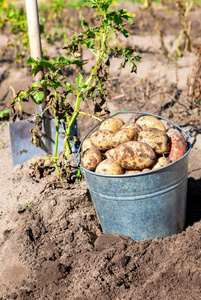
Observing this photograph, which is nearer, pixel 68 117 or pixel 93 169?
pixel 93 169

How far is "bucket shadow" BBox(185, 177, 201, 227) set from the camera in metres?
2.88

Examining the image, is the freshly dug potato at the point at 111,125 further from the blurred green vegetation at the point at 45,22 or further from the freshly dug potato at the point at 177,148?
the blurred green vegetation at the point at 45,22

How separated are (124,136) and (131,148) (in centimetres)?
16

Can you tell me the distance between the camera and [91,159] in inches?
95.4

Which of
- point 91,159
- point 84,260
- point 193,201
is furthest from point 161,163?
point 193,201

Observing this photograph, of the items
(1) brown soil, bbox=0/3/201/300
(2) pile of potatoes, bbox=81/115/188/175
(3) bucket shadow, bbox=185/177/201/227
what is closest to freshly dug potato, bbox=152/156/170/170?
(2) pile of potatoes, bbox=81/115/188/175

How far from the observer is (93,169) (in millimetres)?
2467

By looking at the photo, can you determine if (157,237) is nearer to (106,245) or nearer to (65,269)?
(106,245)

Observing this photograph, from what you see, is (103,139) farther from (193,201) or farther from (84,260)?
(193,201)

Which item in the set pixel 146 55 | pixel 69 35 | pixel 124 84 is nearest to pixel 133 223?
pixel 124 84

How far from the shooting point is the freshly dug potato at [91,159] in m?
2.42

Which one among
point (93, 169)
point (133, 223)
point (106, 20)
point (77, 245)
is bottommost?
point (77, 245)

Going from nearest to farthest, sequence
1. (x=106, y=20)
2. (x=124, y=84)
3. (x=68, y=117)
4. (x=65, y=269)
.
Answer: (x=65, y=269) < (x=106, y=20) < (x=68, y=117) < (x=124, y=84)

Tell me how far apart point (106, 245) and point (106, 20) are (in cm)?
168
